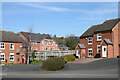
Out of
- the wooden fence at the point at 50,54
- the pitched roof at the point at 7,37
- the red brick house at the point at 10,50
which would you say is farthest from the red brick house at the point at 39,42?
the red brick house at the point at 10,50

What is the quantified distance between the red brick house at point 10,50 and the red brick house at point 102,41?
Result: 14717mm

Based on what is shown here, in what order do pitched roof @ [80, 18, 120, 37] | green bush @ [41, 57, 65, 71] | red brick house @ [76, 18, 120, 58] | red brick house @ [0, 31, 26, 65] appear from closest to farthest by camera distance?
green bush @ [41, 57, 65, 71]
red brick house @ [76, 18, 120, 58]
pitched roof @ [80, 18, 120, 37]
red brick house @ [0, 31, 26, 65]

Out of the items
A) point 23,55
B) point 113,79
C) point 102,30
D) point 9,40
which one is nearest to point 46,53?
point 23,55

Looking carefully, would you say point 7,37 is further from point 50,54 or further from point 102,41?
point 102,41

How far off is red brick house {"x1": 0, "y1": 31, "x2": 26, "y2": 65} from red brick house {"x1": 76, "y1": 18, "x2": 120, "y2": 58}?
579 inches

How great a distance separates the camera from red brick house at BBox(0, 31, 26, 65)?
1588 inches

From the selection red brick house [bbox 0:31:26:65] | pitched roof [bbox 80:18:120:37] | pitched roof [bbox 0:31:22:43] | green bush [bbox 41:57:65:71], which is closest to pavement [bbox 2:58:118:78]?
green bush [bbox 41:57:65:71]

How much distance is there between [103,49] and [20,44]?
2201 centimetres

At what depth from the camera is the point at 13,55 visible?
42.2 metres

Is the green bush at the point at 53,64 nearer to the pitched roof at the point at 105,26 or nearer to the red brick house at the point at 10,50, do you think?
the pitched roof at the point at 105,26

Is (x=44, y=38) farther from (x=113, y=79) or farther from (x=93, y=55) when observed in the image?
(x=113, y=79)

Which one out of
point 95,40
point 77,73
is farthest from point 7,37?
point 77,73

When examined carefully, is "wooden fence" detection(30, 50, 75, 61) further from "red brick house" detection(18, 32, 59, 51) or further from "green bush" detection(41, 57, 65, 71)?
"red brick house" detection(18, 32, 59, 51)

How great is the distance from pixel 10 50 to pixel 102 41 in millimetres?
22418
